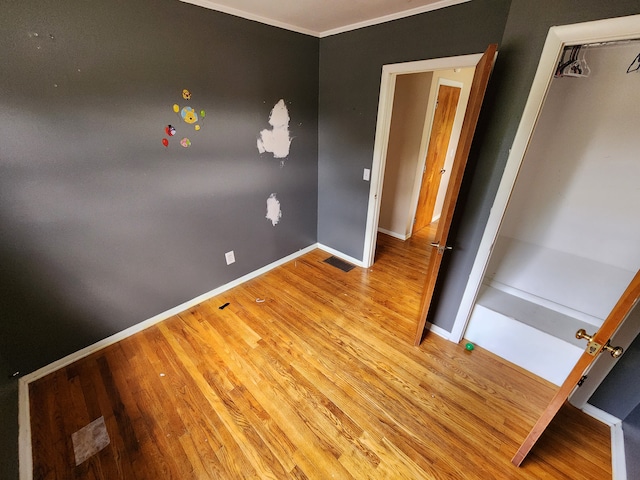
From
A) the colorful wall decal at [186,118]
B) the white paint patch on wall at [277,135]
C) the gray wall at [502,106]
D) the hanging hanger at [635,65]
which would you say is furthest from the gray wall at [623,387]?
the colorful wall decal at [186,118]

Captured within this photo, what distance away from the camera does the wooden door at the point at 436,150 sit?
3.55 meters

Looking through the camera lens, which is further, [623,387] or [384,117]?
[384,117]

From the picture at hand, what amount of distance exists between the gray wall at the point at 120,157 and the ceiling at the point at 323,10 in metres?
0.09

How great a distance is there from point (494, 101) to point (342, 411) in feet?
6.71

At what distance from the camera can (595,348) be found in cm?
96

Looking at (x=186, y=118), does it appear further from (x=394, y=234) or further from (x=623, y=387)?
(x=623, y=387)

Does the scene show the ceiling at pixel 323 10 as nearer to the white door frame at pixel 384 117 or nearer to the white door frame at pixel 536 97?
the white door frame at pixel 384 117

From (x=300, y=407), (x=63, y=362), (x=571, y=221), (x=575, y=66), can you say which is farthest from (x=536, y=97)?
(x=63, y=362)

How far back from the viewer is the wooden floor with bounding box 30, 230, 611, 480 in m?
1.32

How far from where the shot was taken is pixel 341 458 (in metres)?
1.35

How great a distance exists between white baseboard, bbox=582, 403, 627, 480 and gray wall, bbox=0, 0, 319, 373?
2.88 meters

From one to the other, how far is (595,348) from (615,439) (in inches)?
41.7

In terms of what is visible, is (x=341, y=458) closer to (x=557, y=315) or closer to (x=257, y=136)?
(x=557, y=315)

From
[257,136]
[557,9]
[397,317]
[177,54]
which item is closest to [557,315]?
[397,317]
